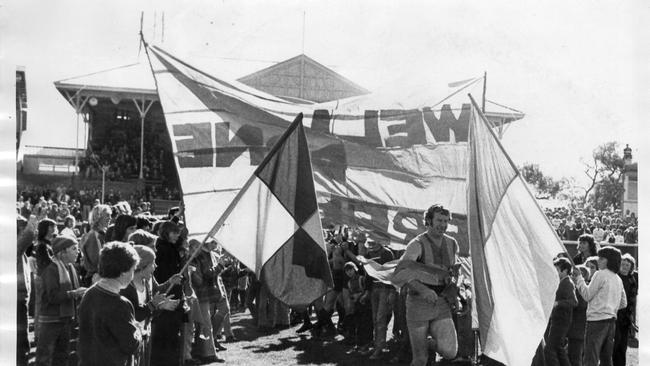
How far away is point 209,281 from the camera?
10195mm

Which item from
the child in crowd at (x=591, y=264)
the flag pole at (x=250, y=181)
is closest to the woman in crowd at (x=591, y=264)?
the child in crowd at (x=591, y=264)

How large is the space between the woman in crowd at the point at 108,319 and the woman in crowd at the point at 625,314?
656 centimetres

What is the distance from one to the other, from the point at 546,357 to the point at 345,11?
4405mm

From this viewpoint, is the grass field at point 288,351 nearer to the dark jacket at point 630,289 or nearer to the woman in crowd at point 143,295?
the dark jacket at point 630,289

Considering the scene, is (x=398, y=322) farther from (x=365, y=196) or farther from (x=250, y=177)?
(x=250, y=177)

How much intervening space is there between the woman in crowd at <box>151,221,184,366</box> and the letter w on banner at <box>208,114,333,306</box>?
2.86ft

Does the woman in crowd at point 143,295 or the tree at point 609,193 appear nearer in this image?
the woman in crowd at point 143,295

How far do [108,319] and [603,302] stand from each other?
5689 mm

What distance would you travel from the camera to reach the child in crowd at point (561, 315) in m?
8.46

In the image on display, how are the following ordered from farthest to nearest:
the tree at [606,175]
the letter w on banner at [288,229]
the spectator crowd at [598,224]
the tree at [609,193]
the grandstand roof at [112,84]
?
the grandstand roof at [112,84] < the spectator crowd at [598,224] < the tree at [609,193] < the tree at [606,175] < the letter w on banner at [288,229]

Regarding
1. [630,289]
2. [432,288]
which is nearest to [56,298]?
[432,288]

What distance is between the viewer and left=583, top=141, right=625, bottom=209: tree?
952cm

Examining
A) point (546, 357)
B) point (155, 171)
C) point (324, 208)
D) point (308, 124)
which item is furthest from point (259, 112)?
point (155, 171)

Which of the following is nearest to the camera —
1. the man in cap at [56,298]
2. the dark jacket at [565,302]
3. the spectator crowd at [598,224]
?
the man in cap at [56,298]
